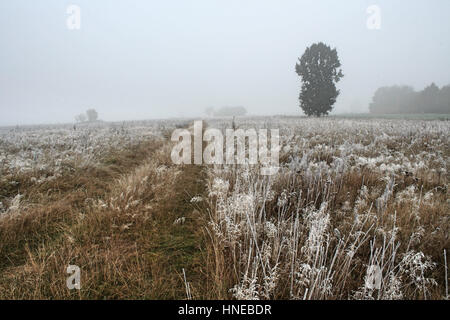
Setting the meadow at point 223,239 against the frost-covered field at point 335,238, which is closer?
the frost-covered field at point 335,238

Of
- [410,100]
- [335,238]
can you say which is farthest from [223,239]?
[410,100]

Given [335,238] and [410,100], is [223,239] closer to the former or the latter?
[335,238]

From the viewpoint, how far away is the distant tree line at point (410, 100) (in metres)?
68.9

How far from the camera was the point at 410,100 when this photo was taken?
81.4 meters

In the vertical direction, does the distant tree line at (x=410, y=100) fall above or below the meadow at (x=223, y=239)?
above

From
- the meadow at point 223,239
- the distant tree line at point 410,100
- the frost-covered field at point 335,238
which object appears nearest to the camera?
the frost-covered field at point 335,238

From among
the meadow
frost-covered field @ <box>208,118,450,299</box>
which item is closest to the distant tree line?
frost-covered field @ <box>208,118,450,299</box>

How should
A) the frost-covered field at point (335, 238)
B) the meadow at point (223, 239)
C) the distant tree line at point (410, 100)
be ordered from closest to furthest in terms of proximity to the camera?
the frost-covered field at point (335, 238), the meadow at point (223, 239), the distant tree line at point (410, 100)

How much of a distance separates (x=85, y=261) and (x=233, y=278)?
172 cm

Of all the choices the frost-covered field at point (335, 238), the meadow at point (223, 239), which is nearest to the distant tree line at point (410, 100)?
the frost-covered field at point (335, 238)

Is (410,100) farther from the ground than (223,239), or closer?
farther from the ground

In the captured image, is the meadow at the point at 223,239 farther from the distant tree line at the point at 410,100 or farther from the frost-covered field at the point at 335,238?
the distant tree line at the point at 410,100

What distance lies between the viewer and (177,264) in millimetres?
2436

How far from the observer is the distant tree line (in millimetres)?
68938
